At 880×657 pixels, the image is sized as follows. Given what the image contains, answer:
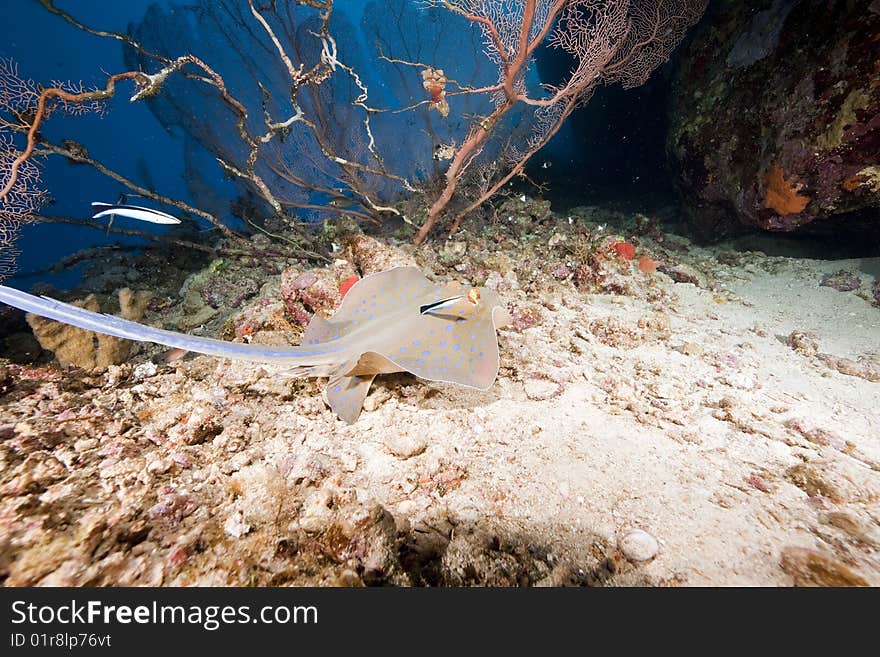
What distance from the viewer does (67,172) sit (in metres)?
84.0

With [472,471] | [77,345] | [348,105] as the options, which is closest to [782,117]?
[472,471]

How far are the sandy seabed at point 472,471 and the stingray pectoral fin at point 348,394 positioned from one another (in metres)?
0.14

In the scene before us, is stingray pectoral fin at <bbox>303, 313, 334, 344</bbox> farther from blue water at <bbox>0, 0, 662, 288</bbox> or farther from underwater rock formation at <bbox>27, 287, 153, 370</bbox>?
blue water at <bbox>0, 0, 662, 288</bbox>

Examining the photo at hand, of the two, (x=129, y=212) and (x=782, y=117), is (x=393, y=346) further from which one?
(x=782, y=117)

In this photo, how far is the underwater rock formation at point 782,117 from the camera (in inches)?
201

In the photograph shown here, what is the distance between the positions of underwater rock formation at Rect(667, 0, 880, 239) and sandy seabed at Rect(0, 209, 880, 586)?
3.23 m

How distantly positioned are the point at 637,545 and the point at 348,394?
209 cm

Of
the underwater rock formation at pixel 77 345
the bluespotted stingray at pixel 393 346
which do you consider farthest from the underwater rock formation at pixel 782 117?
the underwater rock formation at pixel 77 345

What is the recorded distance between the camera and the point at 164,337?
191cm

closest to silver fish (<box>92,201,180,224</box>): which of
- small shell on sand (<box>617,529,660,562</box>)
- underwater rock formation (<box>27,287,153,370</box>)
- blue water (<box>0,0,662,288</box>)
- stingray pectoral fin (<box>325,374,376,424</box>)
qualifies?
underwater rock formation (<box>27,287,153,370</box>)

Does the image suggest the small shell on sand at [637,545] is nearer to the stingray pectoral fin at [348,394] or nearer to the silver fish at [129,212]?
the stingray pectoral fin at [348,394]

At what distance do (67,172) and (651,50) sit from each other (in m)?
125

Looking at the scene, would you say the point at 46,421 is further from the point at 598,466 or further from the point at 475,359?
the point at 598,466

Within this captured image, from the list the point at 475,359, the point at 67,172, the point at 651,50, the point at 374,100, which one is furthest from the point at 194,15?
the point at 67,172
